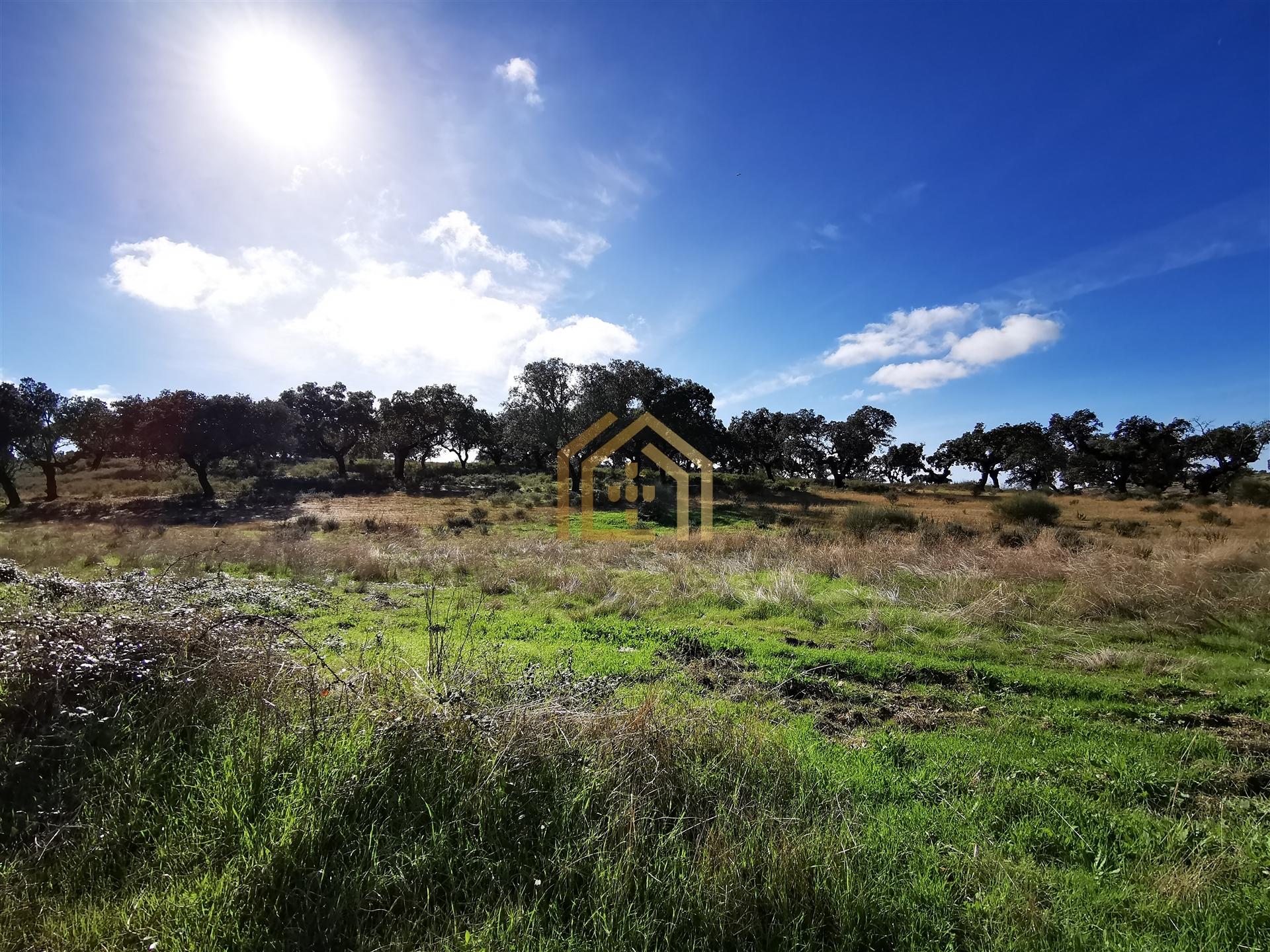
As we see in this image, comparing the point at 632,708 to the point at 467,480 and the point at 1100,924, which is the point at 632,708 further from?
the point at 467,480

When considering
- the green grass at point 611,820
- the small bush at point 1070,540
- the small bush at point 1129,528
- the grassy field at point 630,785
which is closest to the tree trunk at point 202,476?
the grassy field at point 630,785

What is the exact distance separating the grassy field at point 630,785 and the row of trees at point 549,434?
111 feet

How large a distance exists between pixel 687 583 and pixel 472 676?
8.47 metres

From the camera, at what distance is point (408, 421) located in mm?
51719

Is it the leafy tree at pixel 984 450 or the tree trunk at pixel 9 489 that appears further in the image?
the leafy tree at pixel 984 450

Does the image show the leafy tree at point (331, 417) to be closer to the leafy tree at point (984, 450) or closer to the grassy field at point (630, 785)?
the grassy field at point (630, 785)

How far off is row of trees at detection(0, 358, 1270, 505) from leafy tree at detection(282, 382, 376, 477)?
13cm

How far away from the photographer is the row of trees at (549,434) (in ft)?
116

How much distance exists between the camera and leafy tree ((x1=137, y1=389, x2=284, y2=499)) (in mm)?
35125

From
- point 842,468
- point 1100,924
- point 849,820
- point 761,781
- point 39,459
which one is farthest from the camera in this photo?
point 842,468

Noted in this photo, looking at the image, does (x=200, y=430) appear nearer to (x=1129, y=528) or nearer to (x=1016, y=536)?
(x=1016, y=536)

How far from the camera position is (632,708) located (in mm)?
5152

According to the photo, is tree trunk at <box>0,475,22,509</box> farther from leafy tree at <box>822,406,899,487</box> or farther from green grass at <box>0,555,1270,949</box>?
leafy tree at <box>822,406,899,487</box>

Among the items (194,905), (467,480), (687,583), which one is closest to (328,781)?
(194,905)
